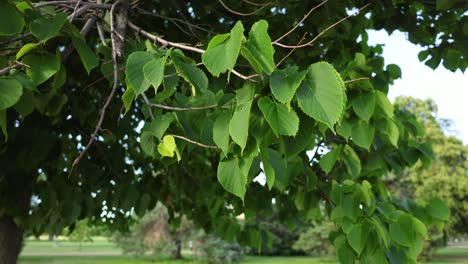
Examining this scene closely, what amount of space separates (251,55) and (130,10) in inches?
73.4

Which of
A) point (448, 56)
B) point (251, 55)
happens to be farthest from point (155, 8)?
point (251, 55)

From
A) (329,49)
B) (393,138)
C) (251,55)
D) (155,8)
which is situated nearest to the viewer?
(251,55)

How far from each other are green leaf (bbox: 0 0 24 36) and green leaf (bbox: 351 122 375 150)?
1716mm

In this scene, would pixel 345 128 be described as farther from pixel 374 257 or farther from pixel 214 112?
pixel 214 112

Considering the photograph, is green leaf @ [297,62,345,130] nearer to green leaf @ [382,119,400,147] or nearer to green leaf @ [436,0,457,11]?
green leaf @ [382,119,400,147]

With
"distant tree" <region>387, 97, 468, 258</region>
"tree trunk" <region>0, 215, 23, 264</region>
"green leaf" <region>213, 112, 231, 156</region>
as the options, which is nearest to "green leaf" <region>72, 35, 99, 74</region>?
"green leaf" <region>213, 112, 231, 156</region>

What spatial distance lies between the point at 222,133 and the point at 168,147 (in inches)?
14.4

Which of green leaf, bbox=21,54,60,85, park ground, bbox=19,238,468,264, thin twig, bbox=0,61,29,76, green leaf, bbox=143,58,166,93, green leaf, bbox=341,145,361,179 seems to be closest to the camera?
green leaf, bbox=143,58,166,93


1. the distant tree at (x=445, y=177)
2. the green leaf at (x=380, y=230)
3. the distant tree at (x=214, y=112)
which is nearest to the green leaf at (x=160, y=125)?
the distant tree at (x=214, y=112)

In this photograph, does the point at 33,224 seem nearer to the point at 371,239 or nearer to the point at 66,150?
the point at 66,150

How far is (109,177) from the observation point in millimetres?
3832

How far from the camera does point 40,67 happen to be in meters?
1.87

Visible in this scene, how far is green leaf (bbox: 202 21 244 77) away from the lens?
1.36 metres

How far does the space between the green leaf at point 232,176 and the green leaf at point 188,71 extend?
268 millimetres
